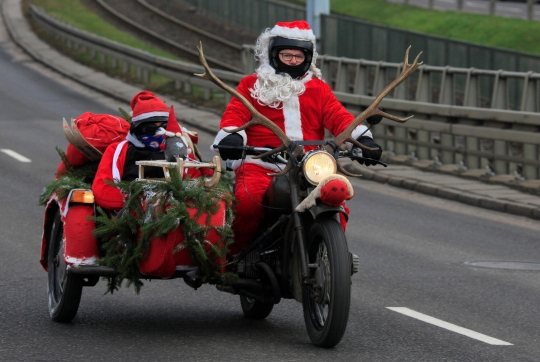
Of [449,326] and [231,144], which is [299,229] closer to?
[231,144]

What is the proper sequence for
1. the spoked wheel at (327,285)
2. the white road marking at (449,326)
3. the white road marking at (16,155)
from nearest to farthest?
the spoked wheel at (327,285)
the white road marking at (449,326)
the white road marking at (16,155)

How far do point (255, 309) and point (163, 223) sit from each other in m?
1.32

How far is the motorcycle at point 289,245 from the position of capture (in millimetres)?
6926

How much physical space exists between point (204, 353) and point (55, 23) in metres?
32.1

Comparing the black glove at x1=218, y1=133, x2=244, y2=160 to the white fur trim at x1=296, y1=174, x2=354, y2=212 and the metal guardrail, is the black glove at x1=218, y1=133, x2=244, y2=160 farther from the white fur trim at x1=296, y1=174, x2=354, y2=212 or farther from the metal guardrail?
the metal guardrail

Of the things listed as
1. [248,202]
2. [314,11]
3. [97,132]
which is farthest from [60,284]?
[314,11]

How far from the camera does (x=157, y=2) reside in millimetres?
51844

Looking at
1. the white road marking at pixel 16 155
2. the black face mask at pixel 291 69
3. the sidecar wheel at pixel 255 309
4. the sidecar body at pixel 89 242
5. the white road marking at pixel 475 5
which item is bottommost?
the white road marking at pixel 16 155

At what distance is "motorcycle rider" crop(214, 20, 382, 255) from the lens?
306 inches

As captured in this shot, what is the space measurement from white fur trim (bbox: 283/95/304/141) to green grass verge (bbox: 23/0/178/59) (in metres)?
30.1

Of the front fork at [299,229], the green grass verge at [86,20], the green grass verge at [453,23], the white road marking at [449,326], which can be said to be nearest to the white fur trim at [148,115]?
the front fork at [299,229]

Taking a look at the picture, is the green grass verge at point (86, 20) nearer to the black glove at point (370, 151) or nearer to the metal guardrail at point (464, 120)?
the metal guardrail at point (464, 120)

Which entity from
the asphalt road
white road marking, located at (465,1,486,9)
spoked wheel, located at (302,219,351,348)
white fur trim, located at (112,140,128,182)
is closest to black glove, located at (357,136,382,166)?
spoked wheel, located at (302,219,351,348)

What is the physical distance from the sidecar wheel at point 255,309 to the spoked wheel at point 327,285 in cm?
100
